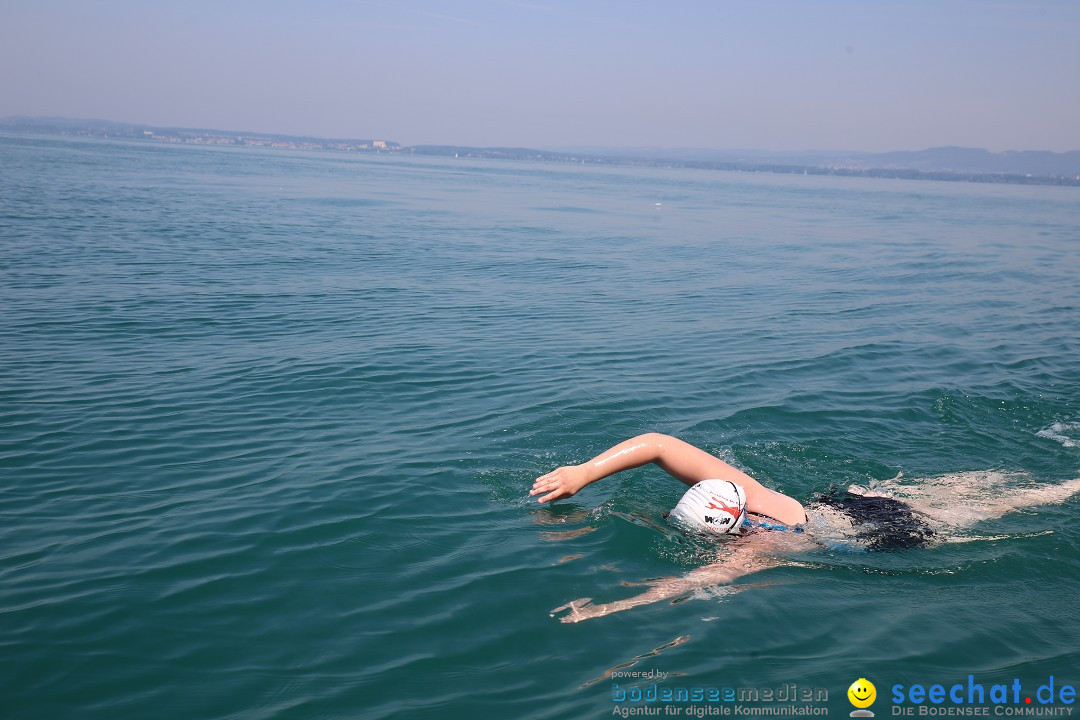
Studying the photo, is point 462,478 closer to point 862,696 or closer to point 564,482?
point 564,482

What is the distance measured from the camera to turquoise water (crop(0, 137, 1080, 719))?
17.5ft

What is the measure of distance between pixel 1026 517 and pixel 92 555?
9.48 m

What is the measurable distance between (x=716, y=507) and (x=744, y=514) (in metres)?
0.30

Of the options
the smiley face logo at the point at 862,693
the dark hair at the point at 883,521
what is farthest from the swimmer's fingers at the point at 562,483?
the smiley face logo at the point at 862,693

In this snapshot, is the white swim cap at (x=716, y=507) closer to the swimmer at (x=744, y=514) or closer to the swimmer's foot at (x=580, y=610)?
the swimmer at (x=744, y=514)

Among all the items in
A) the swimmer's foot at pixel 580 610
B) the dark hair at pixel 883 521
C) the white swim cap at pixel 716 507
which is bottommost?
the swimmer's foot at pixel 580 610

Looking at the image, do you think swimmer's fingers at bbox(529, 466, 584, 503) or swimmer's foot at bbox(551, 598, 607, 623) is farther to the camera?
swimmer's fingers at bbox(529, 466, 584, 503)

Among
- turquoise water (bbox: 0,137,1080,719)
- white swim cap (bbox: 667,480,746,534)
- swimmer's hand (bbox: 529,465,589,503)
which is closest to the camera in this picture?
turquoise water (bbox: 0,137,1080,719)

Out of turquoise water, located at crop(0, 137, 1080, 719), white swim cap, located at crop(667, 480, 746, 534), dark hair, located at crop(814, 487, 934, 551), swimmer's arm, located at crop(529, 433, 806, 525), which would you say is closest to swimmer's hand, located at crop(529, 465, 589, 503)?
swimmer's arm, located at crop(529, 433, 806, 525)

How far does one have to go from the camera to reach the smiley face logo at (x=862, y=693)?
196 inches

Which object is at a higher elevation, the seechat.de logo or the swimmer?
the swimmer

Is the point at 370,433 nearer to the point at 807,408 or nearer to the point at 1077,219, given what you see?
the point at 807,408

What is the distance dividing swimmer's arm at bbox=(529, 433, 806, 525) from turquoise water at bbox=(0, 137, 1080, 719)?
571mm

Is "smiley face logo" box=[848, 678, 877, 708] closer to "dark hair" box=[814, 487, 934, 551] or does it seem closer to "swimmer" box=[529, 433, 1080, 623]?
"swimmer" box=[529, 433, 1080, 623]
